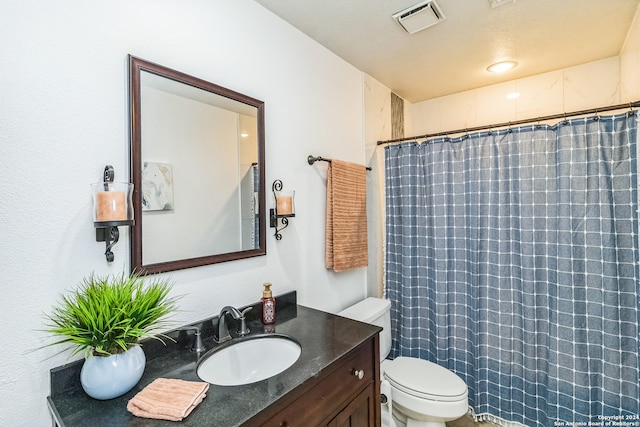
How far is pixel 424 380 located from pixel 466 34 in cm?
197

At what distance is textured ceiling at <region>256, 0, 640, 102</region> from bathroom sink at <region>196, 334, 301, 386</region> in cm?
154

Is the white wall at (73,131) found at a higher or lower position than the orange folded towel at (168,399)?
higher

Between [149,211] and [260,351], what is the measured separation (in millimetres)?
674

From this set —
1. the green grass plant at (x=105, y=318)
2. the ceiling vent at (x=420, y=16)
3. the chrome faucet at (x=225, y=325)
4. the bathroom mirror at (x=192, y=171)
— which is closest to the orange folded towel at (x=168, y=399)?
the green grass plant at (x=105, y=318)

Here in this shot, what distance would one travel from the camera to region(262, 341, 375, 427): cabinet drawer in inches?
34.3

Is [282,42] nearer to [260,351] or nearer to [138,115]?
[138,115]

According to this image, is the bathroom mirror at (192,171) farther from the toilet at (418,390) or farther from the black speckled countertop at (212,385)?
the toilet at (418,390)

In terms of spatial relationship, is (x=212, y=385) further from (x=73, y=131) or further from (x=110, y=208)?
(x=73, y=131)

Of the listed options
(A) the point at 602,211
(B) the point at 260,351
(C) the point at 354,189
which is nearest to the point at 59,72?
(B) the point at 260,351

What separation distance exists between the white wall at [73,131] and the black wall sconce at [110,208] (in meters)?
0.03

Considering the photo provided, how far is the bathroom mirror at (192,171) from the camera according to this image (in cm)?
106

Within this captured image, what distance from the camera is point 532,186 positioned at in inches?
70.6

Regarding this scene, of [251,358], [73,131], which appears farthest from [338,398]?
[73,131]

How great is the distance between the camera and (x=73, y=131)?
3.00 feet
